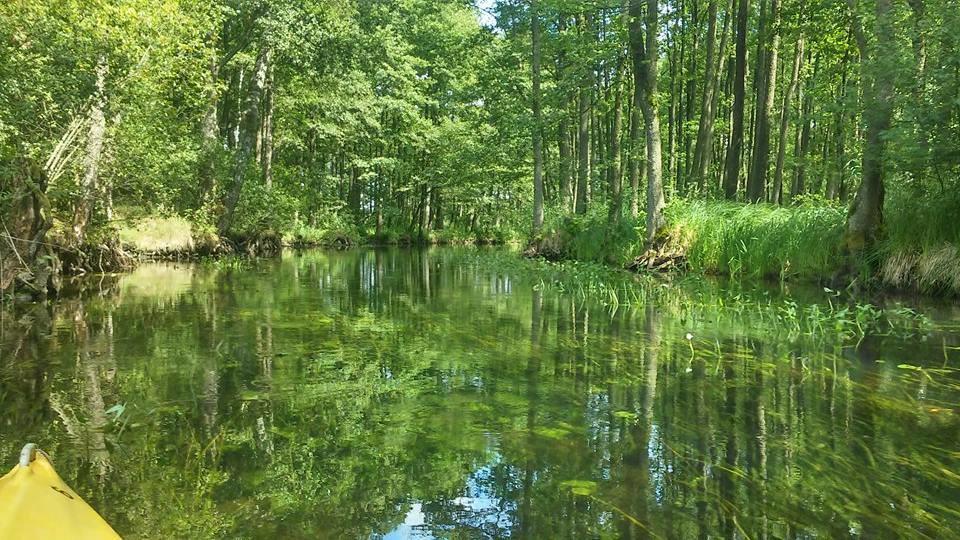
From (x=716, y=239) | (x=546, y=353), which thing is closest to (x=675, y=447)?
(x=546, y=353)

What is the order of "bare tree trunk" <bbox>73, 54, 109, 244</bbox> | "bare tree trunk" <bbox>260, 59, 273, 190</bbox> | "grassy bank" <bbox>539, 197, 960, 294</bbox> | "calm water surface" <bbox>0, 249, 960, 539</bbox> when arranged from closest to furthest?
"calm water surface" <bbox>0, 249, 960, 539</bbox> < "grassy bank" <bbox>539, 197, 960, 294</bbox> < "bare tree trunk" <bbox>73, 54, 109, 244</bbox> < "bare tree trunk" <bbox>260, 59, 273, 190</bbox>

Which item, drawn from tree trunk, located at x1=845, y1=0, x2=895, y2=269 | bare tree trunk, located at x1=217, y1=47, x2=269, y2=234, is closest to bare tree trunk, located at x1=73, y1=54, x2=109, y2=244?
bare tree trunk, located at x1=217, y1=47, x2=269, y2=234

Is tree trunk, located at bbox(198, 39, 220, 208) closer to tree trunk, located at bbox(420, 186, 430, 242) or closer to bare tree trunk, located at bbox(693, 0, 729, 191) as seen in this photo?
bare tree trunk, located at bbox(693, 0, 729, 191)

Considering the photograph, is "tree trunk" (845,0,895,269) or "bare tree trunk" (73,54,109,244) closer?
"tree trunk" (845,0,895,269)

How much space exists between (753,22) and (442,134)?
1792cm

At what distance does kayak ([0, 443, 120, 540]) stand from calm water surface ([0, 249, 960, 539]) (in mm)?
1218

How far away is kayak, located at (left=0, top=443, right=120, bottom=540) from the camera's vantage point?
1.06 meters

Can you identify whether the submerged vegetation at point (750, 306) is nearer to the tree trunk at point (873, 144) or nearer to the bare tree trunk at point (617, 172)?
the tree trunk at point (873, 144)

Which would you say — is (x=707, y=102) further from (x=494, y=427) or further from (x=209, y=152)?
(x=494, y=427)

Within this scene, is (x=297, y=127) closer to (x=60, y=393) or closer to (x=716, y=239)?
(x=716, y=239)

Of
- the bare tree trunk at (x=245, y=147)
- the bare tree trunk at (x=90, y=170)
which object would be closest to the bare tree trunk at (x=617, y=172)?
the bare tree trunk at (x=245, y=147)

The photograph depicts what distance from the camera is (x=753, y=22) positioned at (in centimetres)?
1764

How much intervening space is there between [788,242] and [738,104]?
4.78m

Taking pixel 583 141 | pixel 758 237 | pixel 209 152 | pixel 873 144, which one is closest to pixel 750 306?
pixel 873 144
